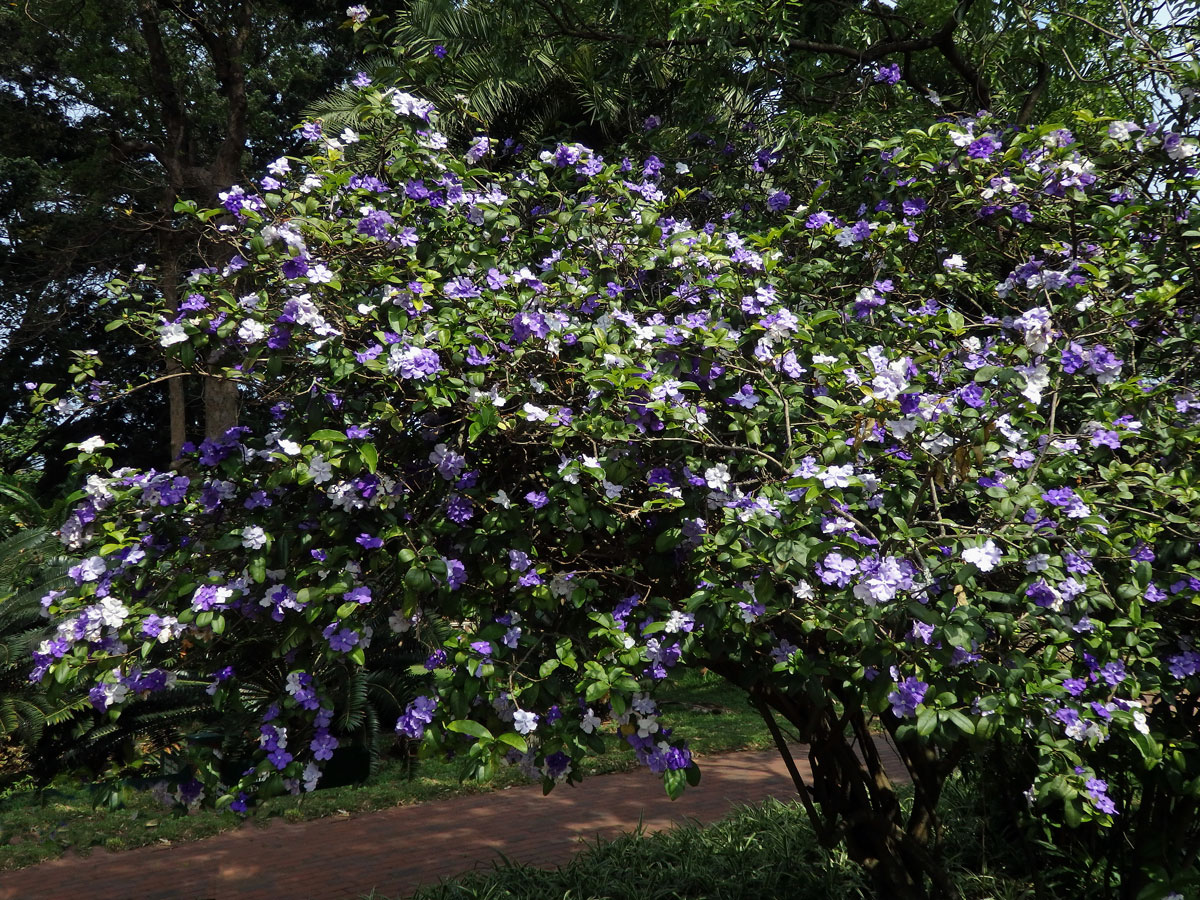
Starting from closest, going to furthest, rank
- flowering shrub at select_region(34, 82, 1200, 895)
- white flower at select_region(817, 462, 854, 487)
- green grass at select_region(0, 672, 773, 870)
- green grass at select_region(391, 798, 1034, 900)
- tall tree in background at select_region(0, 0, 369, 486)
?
white flower at select_region(817, 462, 854, 487), flowering shrub at select_region(34, 82, 1200, 895), green grass at select_region(391, 798, 1034, 900), green grass at select_region(0, 672, 773, 870), tall tree in background at select_region(0, 0, 369, 486)

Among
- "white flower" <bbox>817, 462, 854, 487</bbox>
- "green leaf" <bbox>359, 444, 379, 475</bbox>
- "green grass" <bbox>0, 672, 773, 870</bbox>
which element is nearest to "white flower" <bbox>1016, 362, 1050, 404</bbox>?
"white flower" <bbox>817, 462, 854, 487</bbox>

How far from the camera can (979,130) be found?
141 inches

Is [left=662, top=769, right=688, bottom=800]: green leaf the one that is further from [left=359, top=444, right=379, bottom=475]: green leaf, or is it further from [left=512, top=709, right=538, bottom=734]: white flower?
[left=359, top=444, right=379, bottom=475]: green leaf

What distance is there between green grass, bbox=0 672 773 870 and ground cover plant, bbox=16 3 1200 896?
2772 millimetres

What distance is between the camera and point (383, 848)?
241 inches

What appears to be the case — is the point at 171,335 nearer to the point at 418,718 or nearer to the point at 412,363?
the point at 412,363

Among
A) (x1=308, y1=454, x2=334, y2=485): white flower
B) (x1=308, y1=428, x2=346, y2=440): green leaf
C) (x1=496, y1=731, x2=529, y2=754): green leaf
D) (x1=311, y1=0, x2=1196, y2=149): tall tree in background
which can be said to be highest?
(x1=311, y1=0, x2=1196, y2=149): tall tree in background

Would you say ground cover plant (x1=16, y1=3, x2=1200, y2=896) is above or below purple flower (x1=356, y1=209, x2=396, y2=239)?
below

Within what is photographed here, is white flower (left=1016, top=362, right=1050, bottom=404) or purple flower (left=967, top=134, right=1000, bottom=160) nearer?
white flower (left=1016, top=362, right=1050, bottom=404)

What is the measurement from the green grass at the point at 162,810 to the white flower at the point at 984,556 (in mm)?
3275

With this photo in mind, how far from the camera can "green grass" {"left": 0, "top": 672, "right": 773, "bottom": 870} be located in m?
6.31

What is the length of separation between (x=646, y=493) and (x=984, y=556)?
104 cm

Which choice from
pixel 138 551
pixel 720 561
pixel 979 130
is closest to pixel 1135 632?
pixel 720 561

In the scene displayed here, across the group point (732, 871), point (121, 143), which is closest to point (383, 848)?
point (732, 871)
